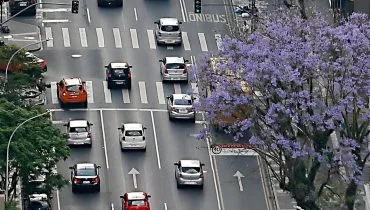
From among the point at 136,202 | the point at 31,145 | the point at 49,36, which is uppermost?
the point at 31,145

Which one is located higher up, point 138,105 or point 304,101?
point 304,101

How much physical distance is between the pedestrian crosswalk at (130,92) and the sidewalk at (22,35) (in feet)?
23.6

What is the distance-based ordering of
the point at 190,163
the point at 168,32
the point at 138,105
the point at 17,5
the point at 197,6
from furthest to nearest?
1. the point at 17,5
2. the point at 168,32
3. the point at 197,6
4. the point at 138,105
5. the point at 190,163

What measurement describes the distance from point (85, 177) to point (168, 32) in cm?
2490

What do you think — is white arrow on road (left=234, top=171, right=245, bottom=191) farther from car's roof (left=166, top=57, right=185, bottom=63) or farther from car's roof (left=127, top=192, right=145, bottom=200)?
car's roof (left=166, top=57, right=185, bottom=63)

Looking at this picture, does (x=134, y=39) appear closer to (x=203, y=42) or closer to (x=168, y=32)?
(x=168, y=32)

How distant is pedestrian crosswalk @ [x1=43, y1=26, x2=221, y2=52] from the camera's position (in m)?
162

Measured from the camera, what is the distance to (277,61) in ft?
424

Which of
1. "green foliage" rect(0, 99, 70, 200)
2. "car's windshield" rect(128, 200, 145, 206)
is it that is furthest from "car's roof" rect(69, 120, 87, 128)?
"car's windshield" rect(128, 200, 145, 206)

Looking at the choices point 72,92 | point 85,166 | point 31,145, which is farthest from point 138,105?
point 31,145

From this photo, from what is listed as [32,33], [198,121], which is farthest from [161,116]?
[32,33]

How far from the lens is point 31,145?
13312 cm

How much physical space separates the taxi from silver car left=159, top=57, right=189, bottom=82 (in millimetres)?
20082

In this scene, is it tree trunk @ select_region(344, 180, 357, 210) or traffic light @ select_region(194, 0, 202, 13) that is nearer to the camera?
tree trunk @ select_region(344, 180, 357, 210)
